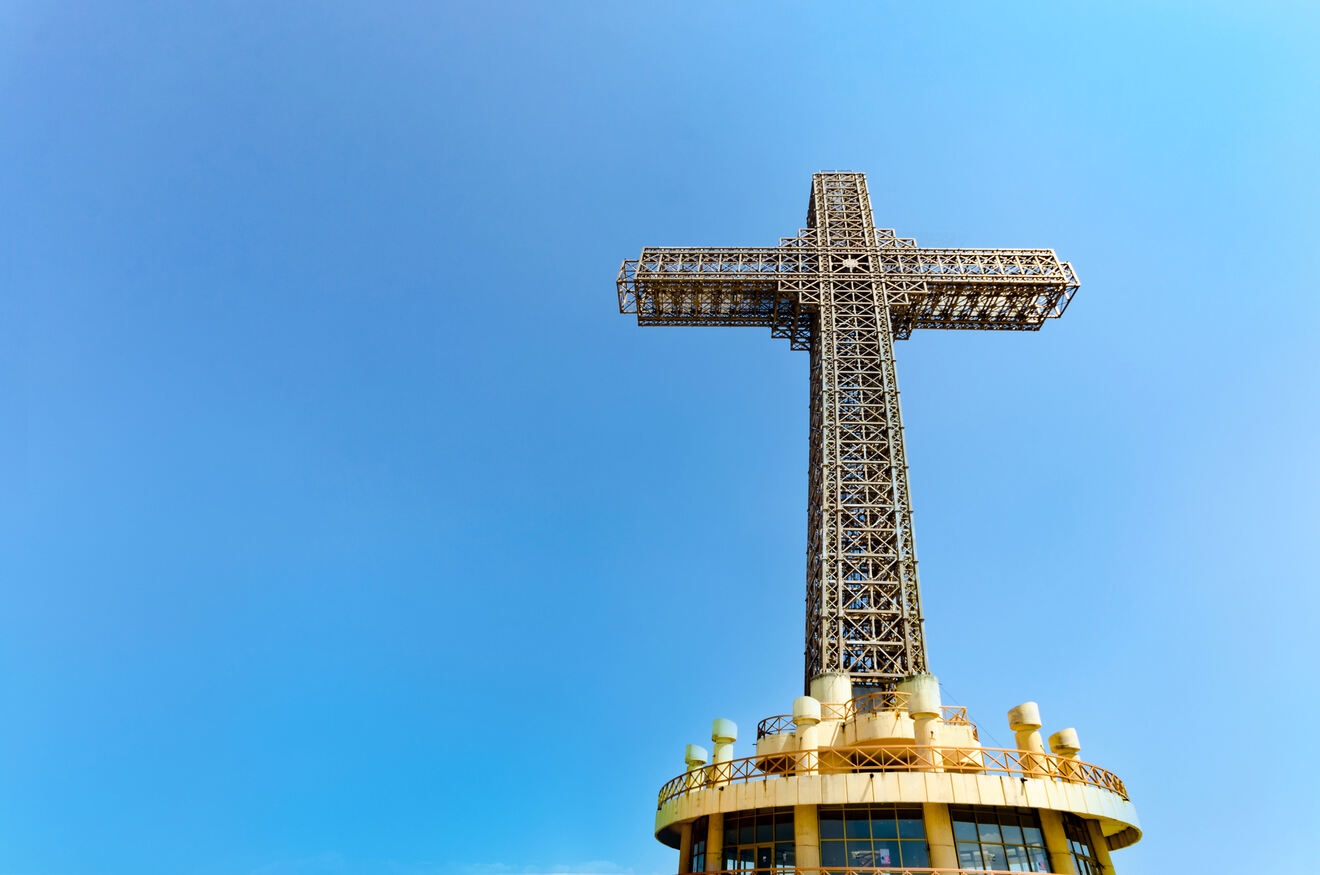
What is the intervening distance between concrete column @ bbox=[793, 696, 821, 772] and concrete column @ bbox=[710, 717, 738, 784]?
219cm

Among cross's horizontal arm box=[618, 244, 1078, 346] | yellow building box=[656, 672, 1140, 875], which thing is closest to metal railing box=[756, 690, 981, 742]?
yellow building box=[656, 672, 1140, 875]

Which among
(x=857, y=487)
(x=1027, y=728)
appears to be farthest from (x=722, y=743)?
(x=857, y=487)

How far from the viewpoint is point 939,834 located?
66.6 feet

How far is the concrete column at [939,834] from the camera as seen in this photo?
20031 mm

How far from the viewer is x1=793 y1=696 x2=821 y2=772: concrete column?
859 inches

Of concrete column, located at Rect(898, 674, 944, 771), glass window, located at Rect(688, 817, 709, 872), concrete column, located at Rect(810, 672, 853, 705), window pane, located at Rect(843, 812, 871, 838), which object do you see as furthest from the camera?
concrete column, located at Rect(810, 672, 853, 705)

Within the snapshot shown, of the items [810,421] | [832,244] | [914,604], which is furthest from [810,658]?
[832,244]

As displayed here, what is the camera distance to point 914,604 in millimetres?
29547

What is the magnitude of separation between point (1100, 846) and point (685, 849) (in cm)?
1328

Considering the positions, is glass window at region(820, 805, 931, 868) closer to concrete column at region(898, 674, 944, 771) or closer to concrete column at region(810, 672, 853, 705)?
concrete column at region(898, 674, 944, 771)

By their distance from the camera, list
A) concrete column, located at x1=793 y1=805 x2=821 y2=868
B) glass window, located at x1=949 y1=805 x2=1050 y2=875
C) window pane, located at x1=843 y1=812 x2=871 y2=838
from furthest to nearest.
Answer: window pane, located at x1=843 y1=812 x2=871 y2=838
concrete column, located at x1=793 y1=805 x2=821 y2=868
glass window, located at x1=949 y1=805 x2=1050 y2=875

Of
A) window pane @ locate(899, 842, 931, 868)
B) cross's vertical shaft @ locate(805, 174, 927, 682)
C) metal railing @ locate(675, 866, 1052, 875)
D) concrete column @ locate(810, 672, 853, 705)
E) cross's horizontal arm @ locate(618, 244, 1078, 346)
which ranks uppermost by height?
cross's horizontal arm @ locate(618, 244, 1078, 346)

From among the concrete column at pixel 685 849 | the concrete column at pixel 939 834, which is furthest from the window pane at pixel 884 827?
the concrete column at pixel 685 849

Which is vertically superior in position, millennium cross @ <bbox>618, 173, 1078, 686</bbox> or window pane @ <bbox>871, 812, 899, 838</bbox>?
millennium cross @ <bbox>618, 173, 1078, 686</bbox>
